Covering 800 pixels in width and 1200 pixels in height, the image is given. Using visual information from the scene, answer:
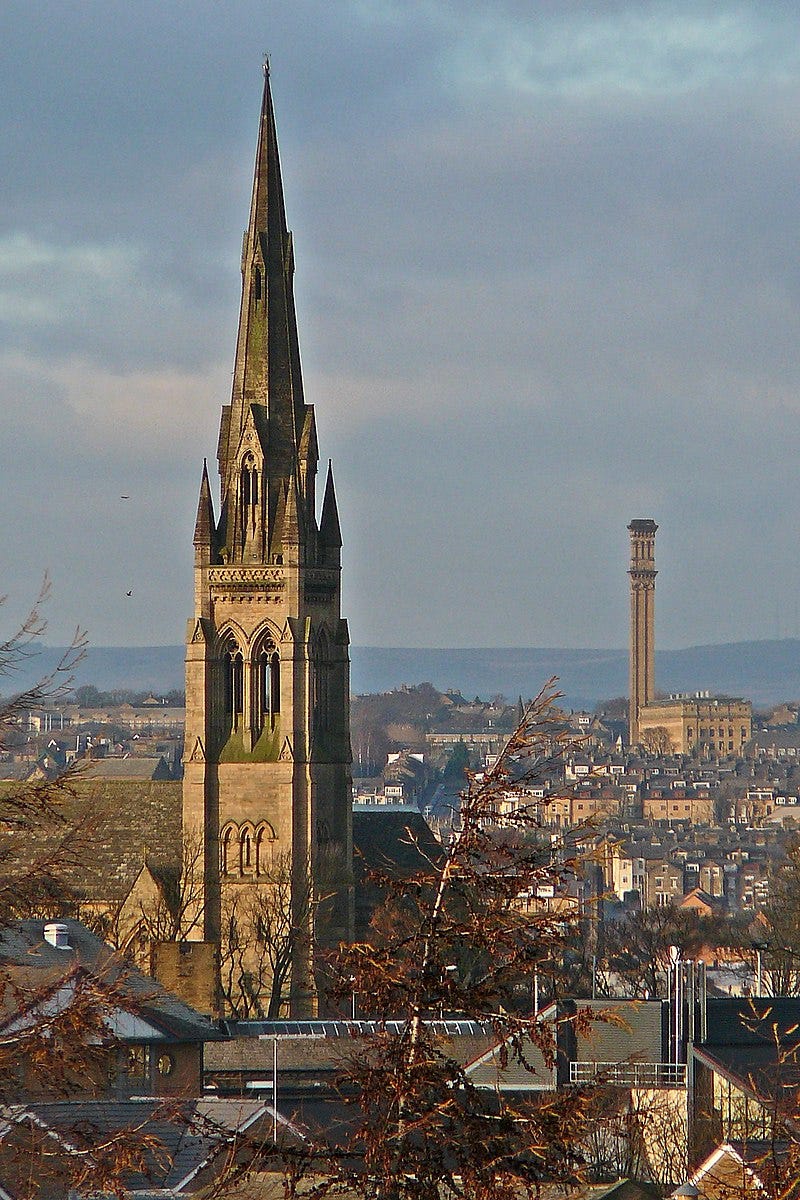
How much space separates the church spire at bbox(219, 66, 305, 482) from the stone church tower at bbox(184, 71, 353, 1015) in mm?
47

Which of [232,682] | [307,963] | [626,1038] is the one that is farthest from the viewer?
[232,682]

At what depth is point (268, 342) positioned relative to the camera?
97.9 meters

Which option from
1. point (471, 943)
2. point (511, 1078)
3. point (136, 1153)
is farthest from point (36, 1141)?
point (511, 1078)

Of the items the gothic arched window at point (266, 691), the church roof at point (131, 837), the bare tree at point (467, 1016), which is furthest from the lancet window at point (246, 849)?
the bare tree at point (467, 1016)

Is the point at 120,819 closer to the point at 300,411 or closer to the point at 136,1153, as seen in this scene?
the point at 300,411

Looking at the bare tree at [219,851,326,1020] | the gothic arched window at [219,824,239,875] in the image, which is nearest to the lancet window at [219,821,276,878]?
the gothic arched window at [219,824,239,875]

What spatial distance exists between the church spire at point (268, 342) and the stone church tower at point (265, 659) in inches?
1.8

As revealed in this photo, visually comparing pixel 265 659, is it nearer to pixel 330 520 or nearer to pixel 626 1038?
pixel 330 520

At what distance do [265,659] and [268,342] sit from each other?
1054 cm

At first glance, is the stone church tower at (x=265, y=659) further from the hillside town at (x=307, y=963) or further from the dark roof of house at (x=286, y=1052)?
the dark roof of house at (x=286, y=1052)

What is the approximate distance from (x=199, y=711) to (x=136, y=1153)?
7544 cm

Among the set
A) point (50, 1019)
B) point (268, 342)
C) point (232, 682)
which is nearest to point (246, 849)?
point (232, 682)

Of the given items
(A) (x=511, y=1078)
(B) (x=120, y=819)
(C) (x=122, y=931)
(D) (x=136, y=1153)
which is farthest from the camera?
(B) (x=120, y=819)

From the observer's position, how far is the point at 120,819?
326 ft
